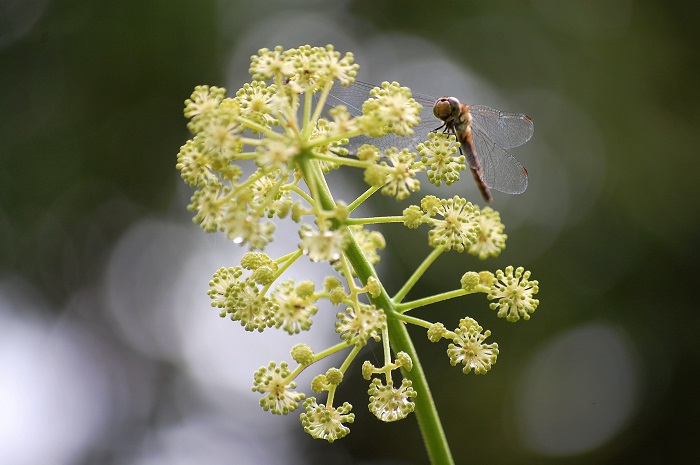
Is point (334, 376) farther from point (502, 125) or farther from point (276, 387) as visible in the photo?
point (502, 125)

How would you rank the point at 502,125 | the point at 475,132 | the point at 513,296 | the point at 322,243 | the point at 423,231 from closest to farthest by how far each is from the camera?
the point at 322,243
the point at 513,296
the point at 475,132
the point at 502,125
the point at 423,231

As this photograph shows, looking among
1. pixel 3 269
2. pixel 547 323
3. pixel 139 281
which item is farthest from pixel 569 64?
pixel 3 269

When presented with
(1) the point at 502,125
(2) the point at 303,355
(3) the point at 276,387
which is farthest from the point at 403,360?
(1) the point at 502,125

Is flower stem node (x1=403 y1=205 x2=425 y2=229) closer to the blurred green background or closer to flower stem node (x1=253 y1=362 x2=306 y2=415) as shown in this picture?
flower stem node (x1=253 y1=362 x2=306 y2=415)

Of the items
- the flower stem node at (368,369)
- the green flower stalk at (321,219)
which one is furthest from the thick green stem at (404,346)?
the flower stem node at (368,369)

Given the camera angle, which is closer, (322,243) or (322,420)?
(322,243)

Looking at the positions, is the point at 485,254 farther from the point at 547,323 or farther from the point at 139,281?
the point at 139,281

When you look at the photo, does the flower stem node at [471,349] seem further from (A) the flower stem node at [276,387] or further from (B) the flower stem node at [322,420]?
(A) the flower stem node at [276,387]
